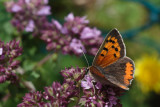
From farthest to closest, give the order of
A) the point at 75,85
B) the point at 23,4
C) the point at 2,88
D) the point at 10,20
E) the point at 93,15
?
the point at 93,15 < the point at 10,20 < the point at 23,4 < the point at 2,88 < the point at 75,85

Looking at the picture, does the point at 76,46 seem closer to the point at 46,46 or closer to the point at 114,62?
the point at 46,46

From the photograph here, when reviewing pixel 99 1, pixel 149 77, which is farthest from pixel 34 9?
pixel 99 1

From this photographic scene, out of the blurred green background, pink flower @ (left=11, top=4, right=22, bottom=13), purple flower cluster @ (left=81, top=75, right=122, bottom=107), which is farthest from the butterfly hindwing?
pink flower @ (left=11, top=4, right=22, bottom=13)

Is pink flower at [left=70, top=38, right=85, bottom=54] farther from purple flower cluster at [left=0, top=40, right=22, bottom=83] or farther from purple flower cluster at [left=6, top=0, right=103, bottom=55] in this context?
purple flower cluster at [left=0, top=40, right=22, bottom=83]

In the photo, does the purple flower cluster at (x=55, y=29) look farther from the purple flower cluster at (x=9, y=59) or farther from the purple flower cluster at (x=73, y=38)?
the purple flower cluster at (x=9, y=59)

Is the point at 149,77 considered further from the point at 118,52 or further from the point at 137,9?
the point at 118,52

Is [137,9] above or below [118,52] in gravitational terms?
above

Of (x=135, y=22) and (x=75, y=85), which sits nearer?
(x=75, y=85)
